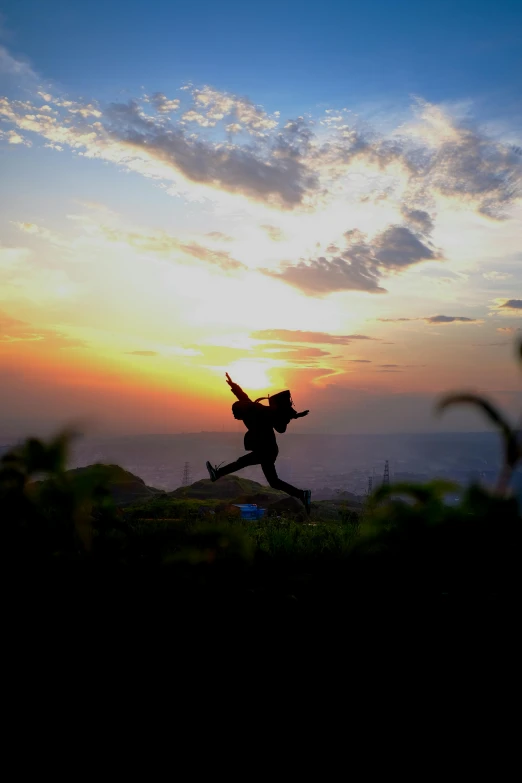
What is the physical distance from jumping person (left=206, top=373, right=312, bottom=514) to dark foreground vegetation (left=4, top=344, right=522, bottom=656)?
10129 millimetres

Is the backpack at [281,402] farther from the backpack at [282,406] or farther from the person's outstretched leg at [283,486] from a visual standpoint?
the person's outstretched leg at [283,486]

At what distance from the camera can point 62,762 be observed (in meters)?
1.55

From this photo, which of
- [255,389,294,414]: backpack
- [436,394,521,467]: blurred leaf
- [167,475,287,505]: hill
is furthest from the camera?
[167,475,287,505]: hill

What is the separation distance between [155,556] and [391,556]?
91 centimetres

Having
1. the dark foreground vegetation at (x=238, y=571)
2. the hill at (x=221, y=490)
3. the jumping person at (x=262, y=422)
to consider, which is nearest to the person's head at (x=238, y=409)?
the jumping person at (x=262, y=422)

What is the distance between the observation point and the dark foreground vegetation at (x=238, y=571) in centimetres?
179

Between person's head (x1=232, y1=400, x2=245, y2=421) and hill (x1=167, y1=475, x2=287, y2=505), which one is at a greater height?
person's head (x1=232, y1=400, x2=245, y2=421)

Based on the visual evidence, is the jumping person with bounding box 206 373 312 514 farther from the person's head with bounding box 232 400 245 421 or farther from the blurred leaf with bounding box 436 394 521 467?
the blurred leaf with bounding box 436 394 521 467

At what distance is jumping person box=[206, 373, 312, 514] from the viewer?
12214mm

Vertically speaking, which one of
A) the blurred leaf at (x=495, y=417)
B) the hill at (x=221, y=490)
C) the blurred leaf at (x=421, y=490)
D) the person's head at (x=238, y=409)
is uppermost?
the person's head at (x=238, y=409)

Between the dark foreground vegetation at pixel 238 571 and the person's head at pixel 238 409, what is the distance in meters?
10.3

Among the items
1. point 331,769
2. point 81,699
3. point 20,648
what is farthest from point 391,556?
point 20,648

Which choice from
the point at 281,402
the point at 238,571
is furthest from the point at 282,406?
the point at 238,571

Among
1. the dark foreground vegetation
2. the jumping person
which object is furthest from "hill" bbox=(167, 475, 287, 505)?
the dark foreground vegetation
